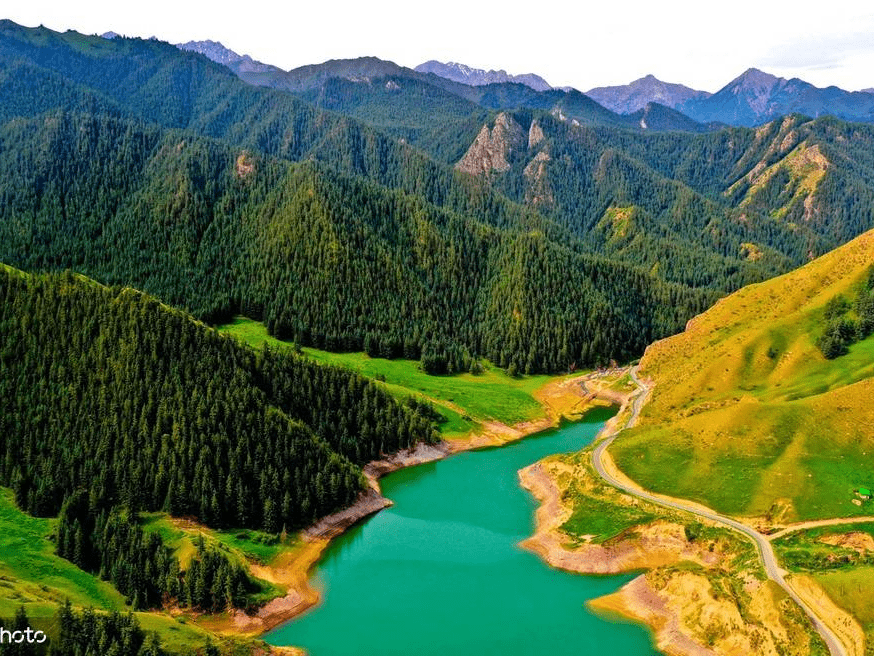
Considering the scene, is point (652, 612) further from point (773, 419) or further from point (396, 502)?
point (396, 502)

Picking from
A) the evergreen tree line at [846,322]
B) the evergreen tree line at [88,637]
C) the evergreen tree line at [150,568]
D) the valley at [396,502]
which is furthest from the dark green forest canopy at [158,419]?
the evergreen tree line at [846,322]

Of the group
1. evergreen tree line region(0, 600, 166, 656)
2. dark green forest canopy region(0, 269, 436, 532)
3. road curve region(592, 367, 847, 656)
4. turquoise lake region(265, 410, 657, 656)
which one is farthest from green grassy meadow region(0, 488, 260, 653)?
road curve region(592, 367, 847, 656)

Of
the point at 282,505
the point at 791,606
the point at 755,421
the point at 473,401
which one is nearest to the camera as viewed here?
the point at 791,606

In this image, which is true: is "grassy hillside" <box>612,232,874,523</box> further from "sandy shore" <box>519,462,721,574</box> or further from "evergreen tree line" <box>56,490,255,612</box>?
"evergreen tree line" <box>56,490,255,612</box>

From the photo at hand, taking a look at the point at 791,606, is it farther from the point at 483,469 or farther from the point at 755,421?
the point at 483,469

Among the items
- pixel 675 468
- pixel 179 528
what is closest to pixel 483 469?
pixel 675 468

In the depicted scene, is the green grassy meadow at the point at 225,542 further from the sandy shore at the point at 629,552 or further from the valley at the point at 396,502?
the sandy shore at the point at 629,552
